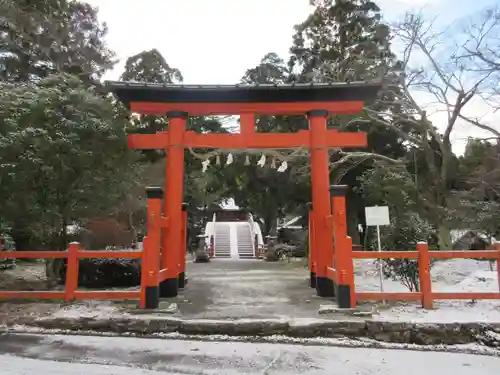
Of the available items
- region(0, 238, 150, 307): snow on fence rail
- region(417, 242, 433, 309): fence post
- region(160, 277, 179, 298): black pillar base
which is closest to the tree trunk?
region(417, 242, 433, 309): fence post

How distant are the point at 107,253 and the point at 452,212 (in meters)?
12.7

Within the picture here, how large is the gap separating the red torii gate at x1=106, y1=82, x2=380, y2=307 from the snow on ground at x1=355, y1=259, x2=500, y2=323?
176cm

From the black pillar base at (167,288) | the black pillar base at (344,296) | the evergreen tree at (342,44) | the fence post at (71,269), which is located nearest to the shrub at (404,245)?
the black pillar base at (344,296)

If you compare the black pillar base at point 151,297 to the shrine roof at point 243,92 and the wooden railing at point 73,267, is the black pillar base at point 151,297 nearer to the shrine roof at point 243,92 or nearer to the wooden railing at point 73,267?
the wooden railing at point 73,267

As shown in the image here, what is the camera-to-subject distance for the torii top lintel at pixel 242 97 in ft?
26.0

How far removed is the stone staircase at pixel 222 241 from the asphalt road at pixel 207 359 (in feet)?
58.8

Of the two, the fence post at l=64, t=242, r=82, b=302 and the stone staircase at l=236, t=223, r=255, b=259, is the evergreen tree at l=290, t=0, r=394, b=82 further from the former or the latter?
the fence post at l=64, t=242, r=82, b=302

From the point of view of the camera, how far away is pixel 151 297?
21.2 ft

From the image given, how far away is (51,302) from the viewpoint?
271 inches

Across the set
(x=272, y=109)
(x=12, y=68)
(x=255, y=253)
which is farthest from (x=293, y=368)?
(x=255, y=253)

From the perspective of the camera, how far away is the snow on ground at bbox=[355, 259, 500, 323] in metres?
5.79

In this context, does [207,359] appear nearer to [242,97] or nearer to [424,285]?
[424,285]

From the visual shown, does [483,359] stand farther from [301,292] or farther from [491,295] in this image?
[301,292]

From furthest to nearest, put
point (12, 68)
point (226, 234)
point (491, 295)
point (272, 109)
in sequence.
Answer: point (226, 234) → point (12, 68) → point (272, 109) → point (491, 295)
